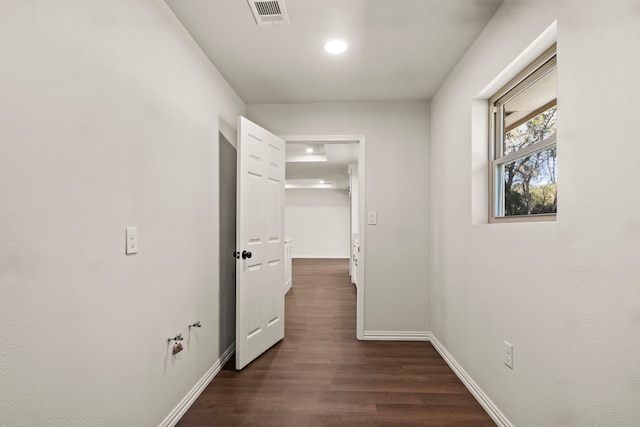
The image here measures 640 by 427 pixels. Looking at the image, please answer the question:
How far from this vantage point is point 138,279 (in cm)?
158

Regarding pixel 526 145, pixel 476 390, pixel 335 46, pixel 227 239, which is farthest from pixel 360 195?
pixel 476 390

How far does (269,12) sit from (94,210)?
135 cm

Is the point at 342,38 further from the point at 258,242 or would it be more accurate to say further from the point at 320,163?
the point at 320,163

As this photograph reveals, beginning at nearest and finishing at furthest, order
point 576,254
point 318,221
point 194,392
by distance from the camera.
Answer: point 576,254
point 194,392
point 318,221

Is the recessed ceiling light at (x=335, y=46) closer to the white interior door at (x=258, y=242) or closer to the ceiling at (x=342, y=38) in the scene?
the ceiling at (x=342, y=38)

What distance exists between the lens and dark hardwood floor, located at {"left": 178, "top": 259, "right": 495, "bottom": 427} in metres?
1.97

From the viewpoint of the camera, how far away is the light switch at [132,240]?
1496 mm

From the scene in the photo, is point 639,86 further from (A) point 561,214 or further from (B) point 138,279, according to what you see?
(B) point 138,279

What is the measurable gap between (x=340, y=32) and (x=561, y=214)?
5.15 feet

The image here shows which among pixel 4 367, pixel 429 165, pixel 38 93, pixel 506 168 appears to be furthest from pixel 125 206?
pixel 429 165

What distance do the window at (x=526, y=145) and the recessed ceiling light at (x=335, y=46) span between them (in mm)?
1027

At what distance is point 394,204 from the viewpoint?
10.9 feet

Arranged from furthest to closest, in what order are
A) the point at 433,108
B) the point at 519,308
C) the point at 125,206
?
the point at 433,108 → the point at 519,308 → the point at 125,206

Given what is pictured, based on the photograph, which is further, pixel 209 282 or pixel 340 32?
pixel 209 282
